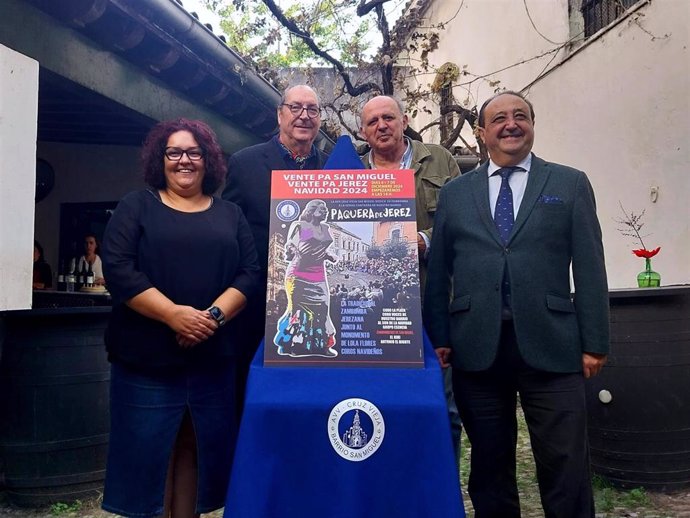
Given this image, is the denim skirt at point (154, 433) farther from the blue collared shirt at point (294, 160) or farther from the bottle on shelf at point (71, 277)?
the bottle on shelf at point (71, 277)

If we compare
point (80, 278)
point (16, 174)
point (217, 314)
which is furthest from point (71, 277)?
point (217, 314)

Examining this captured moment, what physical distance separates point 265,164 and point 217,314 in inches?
31.3

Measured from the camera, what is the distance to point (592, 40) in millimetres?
6840

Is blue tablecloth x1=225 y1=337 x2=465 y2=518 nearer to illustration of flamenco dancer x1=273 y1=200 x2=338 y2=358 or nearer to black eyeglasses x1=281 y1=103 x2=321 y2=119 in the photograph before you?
illustration of flamenco dancer x1=273 y1=200 x2=338 y2=358

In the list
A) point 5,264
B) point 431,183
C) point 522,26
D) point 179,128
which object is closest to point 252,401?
point 179,128

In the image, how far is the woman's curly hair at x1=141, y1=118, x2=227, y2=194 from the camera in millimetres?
2518

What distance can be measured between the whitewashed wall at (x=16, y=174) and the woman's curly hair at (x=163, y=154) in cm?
98

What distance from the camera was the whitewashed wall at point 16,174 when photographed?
310 cm

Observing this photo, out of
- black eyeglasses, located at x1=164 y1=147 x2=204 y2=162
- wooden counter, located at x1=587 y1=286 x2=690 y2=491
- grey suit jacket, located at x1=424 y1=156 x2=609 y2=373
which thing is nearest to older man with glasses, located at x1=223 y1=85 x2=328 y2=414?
black eyeglasses, located at x1=164 y1=147 x2=204 y2=162

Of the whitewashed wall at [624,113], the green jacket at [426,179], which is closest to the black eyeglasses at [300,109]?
the green jacket at [426,179]

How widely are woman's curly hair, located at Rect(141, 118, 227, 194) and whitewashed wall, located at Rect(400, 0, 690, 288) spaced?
422 centimetres

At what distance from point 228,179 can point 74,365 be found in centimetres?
160

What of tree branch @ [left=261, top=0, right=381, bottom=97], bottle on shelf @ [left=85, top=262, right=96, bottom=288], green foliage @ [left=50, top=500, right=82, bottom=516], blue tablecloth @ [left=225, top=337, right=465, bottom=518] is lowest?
green foliage @ [left=50, top=500, right=82, bottom=516]

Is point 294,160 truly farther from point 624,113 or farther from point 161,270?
point 624,113
